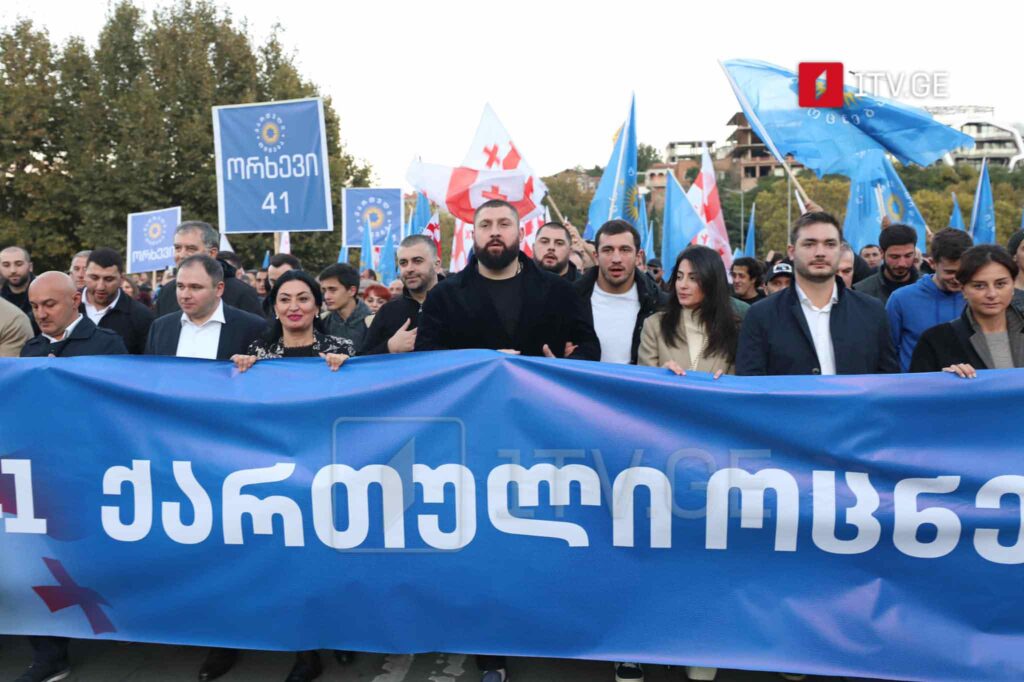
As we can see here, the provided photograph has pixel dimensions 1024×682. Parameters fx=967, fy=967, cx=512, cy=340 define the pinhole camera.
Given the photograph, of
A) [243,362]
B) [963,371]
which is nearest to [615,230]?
[963,371]

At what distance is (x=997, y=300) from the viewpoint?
4141 mm

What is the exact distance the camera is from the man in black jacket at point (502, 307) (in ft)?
14.7

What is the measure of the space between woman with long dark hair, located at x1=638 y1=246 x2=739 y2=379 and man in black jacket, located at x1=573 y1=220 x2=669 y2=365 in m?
0.44

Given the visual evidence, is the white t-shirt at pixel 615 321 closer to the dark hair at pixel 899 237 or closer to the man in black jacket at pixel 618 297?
the man in black jacket at pixel 618 297

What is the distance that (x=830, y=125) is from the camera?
831 centimetres

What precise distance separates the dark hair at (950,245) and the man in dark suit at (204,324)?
3672 mm

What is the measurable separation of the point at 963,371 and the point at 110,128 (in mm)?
30432

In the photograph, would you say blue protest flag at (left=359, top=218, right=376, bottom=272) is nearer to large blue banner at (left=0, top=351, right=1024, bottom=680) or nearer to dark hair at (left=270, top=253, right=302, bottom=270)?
dark hair at (left=270, top=253, right=302, bottom=270)

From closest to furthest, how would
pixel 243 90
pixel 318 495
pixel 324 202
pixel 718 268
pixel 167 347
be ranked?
pixel 318 495 → pixel 718 268 → pixel 167 347 → pixel 324 202 → pixel 243 90

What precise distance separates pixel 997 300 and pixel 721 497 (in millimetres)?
1503

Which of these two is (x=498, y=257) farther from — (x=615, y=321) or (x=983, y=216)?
(x=983, y=216)

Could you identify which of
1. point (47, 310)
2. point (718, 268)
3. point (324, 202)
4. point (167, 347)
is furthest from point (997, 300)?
point (324, 202)

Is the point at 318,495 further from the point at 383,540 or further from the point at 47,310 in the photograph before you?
the point at 47,310

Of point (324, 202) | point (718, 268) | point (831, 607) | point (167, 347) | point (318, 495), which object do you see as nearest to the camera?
point (831, 607)
